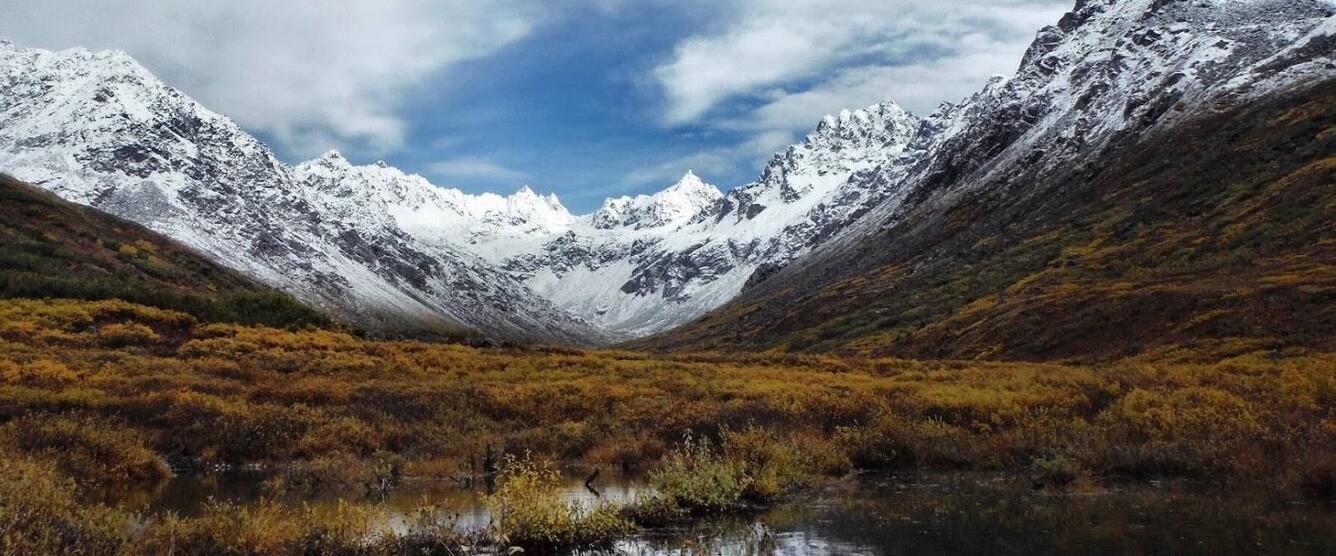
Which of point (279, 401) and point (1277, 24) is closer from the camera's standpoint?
point (279, 401)

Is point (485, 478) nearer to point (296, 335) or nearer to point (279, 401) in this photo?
point (279, 401)

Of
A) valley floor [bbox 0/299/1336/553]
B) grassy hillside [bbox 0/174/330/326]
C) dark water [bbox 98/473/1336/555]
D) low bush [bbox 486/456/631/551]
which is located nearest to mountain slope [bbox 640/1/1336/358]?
valley floor [bbox 0/299/1336/553]

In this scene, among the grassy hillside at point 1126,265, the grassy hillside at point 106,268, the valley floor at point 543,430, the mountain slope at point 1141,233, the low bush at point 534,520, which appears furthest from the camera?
the mountain slope at point 1141,233

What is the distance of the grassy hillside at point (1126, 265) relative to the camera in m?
61.0

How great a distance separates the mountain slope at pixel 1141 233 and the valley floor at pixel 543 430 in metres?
21.0

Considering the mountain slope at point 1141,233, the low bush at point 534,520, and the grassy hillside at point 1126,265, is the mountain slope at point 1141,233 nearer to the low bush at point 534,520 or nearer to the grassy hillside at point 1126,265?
the grassy hillside at point 1126,265

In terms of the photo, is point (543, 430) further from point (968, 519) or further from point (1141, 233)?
point (1141, 233)

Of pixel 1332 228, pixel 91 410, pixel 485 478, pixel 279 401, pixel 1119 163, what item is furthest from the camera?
pixel 1119 163

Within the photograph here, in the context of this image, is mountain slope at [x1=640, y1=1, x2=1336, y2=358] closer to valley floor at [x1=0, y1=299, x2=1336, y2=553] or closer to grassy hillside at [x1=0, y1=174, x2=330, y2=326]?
valley floor at [x1=0, y1=299, x2=1336, y2=553]

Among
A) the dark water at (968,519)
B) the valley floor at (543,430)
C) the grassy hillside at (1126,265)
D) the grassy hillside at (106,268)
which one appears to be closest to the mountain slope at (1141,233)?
the grassy hillside at (1126,265)

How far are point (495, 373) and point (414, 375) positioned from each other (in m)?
4.16

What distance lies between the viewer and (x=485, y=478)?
81.0 ft

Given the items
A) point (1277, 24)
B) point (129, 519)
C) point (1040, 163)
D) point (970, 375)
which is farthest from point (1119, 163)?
point (129, 519)

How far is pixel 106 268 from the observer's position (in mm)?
77250
